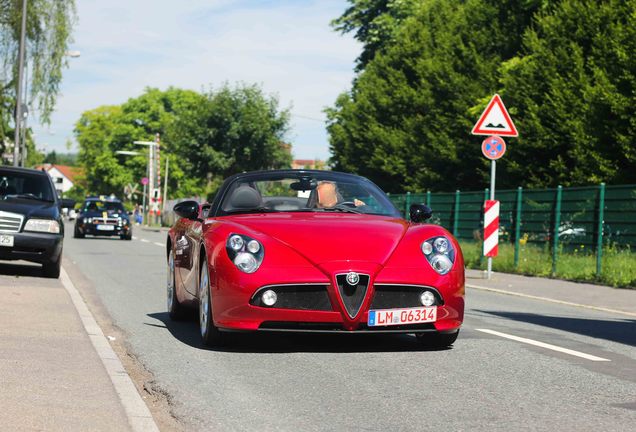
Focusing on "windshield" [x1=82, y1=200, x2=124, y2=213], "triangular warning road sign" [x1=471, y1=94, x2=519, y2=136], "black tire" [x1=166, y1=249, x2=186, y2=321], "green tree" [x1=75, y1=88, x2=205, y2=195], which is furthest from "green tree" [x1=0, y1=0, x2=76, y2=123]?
"green tree" [x1=75, y1=88, x2=205, y2=195]

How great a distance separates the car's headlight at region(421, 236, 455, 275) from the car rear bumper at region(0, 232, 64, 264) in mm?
9355

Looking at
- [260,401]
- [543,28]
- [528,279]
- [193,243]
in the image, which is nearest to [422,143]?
[543,28]

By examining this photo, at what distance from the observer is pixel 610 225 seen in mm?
20219

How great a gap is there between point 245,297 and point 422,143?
36.5 m

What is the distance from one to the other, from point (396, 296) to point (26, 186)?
11034 millimetres

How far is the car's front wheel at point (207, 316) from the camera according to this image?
8141 millimetres

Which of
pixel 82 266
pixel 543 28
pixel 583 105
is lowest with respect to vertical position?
pixel 82 266

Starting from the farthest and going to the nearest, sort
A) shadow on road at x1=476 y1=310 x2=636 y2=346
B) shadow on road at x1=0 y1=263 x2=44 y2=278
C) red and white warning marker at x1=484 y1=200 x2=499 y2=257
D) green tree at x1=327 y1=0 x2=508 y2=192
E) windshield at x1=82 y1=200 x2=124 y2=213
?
green tree at x1=327 y1=0 x2=508 y2=192
windshield at x1=82 y1=200 x2=124 y2=213
red and white warning marker at x1=484 y1=200 x2=499 y2=257
shadow on road at x1=0 y1=263 x2=44 y2=278
shadow on road at x1=476 y1=310 x2=636 y2=346

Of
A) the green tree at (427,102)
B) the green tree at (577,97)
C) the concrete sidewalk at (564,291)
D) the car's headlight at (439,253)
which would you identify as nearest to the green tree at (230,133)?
the green tree at (427,102)

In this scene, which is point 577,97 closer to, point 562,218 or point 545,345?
point 562,218

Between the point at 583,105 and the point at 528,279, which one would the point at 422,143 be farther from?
the point at 528,279

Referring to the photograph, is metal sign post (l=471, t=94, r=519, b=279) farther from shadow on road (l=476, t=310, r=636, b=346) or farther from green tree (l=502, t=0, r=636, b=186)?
green tree (l=502, t=0, r=636, b=186)

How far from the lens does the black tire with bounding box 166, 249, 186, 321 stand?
33.8 ft

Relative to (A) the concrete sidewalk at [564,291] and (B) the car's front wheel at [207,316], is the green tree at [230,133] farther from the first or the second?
(B) the car's front wheel at [207,316]
